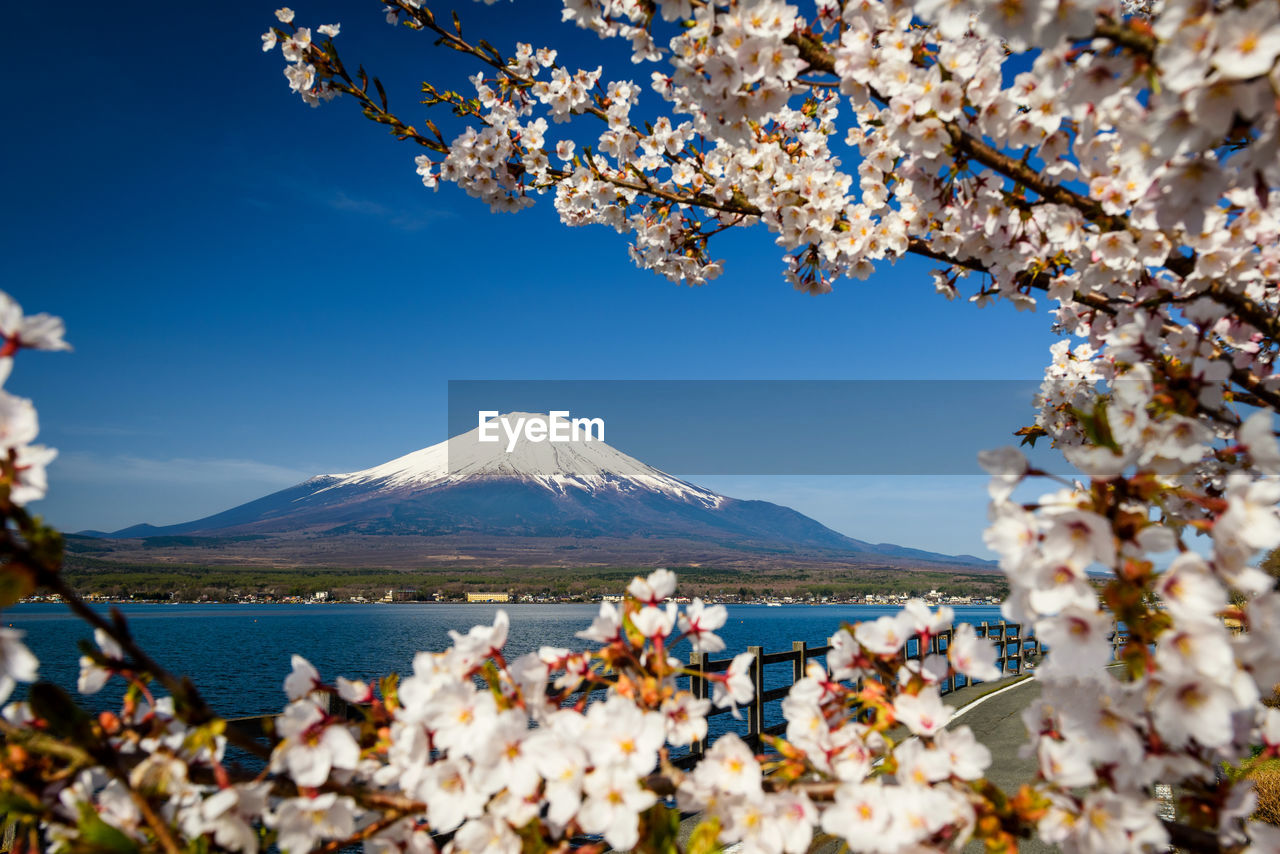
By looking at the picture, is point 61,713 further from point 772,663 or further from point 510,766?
point 772,663

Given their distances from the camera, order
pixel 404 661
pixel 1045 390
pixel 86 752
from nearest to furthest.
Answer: pixel 86 752
pixel 1045 390
pixel 404 661

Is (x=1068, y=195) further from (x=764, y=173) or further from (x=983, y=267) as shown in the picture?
(x=764, y=173)

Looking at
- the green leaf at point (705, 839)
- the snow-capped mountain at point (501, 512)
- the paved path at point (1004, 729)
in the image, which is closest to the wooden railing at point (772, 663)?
the green leaf at point (705, 839)

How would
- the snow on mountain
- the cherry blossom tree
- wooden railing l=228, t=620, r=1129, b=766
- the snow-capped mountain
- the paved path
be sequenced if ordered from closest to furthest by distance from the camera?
the cherry blossom tree
wooden railing l=228, t=620, r=1129, b=766
the paved path
the snow-capped mountain
the snow on mountain

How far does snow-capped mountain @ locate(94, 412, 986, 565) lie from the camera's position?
157 meters

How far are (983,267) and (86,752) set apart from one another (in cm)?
245

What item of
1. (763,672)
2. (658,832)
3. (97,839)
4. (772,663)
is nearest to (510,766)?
(658,832)

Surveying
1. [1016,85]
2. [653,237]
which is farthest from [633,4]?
[653,237]

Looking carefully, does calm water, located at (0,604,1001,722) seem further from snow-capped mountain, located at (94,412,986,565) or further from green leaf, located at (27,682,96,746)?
snow-capped mountain, located at (94,412,986,565)

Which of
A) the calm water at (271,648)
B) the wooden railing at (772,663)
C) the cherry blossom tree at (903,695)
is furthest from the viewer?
the calm water at (271,648)

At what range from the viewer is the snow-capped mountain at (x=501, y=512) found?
15738 centimetres

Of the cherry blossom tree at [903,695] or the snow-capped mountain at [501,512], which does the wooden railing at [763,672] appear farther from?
the snow-capped mountain at [501,512]

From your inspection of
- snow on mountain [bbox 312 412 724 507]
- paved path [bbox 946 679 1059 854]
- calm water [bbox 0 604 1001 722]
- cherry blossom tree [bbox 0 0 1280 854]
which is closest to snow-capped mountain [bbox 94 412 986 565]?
snow on mountain [bbox 312 412 724 507]

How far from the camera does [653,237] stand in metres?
3.52
